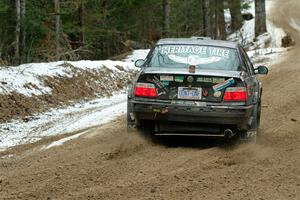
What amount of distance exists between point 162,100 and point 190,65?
29.6 inches

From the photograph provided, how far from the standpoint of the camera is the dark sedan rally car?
8641 mm

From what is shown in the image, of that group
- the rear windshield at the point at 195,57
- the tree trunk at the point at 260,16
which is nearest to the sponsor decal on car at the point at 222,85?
the rear windshield at the point at 195,57

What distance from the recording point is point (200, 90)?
8.69m

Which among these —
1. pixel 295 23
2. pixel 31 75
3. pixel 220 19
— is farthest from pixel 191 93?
pixel 295 23

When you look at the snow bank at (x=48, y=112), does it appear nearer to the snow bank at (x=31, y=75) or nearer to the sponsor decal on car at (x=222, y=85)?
the snow bank at (x=31, y=75)

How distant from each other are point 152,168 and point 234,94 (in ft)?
5.69

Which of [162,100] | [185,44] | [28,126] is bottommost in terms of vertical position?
[28,126]

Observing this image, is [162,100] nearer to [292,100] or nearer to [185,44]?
[185,44]

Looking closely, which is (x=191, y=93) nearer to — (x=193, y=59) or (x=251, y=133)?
(x=193, y=59)

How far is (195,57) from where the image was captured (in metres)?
9.38

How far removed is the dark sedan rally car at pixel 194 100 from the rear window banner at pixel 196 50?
289 mm

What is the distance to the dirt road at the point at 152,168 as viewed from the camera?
22.4ft

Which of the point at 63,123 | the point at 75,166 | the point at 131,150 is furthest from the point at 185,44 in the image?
the point at 63,123

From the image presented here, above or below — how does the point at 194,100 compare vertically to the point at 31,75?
above
